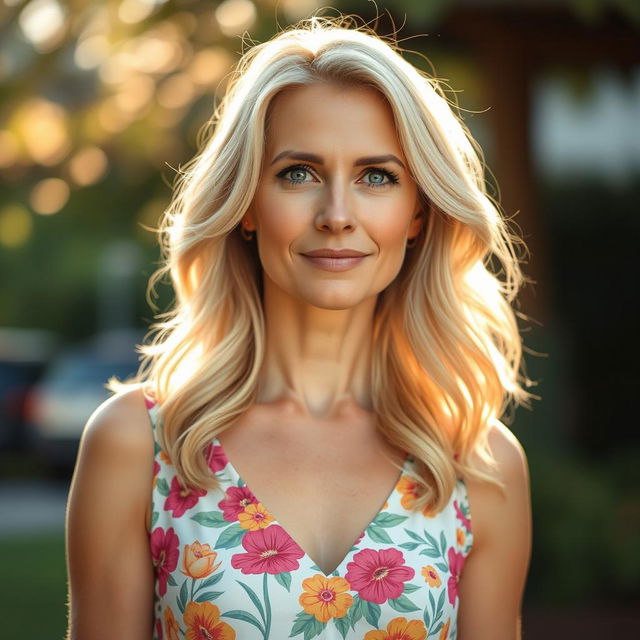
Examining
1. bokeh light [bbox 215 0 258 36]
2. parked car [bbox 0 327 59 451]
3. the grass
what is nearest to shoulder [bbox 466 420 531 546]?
bokeh light [bbox 215 0 258 36]

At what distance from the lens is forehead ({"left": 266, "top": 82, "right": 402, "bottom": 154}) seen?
8.83 feet

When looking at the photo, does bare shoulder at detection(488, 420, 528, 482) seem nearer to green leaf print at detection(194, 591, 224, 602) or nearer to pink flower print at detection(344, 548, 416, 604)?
pink flower print at detection(344, 548, 416, 604)

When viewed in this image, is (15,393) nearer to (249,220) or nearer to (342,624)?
(249,220)

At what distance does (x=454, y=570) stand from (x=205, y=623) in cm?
60

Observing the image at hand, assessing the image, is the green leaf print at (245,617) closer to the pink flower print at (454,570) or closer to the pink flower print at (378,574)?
the pink flower print at (378,574)

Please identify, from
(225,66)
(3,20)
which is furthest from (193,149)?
(3,20)

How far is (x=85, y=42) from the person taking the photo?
6.30 m

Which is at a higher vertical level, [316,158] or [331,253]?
[316,158]

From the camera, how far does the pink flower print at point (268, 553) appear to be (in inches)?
102

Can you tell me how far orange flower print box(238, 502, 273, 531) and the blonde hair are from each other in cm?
10

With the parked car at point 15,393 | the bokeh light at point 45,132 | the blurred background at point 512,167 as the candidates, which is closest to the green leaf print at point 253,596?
the blurred background at point 512,167

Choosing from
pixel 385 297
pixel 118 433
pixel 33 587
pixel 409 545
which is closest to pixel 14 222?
pixel 33 587

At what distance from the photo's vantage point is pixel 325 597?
102 inches

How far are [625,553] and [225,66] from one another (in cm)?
361
